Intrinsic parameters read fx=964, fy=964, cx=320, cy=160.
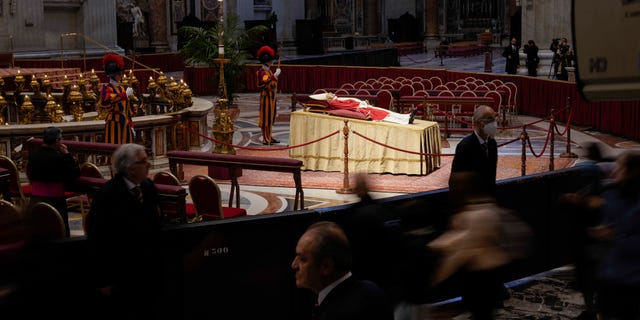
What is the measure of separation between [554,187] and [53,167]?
179 inches

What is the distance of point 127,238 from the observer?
19.1 ft

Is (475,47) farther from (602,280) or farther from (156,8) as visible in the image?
(602,280)

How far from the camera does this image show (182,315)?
6.50 metres

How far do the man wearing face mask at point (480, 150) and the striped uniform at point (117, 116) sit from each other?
607cm

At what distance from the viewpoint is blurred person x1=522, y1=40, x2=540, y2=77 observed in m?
26.1

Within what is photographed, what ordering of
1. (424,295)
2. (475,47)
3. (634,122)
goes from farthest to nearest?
(475,47)
(634,122)
(424,295)

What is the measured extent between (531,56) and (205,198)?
1881 cm

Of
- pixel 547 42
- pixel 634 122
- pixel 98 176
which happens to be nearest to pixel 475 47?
pixel 547 42

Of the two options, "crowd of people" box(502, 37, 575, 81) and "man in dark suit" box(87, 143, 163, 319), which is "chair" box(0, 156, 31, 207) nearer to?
"man in dark suit" box(87, 143, 163, 319)

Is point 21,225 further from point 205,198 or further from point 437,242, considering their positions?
point 205,198

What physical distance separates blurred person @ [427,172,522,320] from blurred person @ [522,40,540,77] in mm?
20809

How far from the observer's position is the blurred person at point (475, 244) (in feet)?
18.4

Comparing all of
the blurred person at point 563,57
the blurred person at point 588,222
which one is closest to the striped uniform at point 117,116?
the blurred person at point 588,222

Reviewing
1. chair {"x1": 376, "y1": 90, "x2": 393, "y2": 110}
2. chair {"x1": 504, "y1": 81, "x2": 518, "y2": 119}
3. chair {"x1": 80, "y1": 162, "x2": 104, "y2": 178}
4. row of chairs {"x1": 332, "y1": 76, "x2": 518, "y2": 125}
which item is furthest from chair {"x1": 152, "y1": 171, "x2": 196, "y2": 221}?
chair {"x1": 504, "y1": 81, "x2": 518, "y2": 119}
